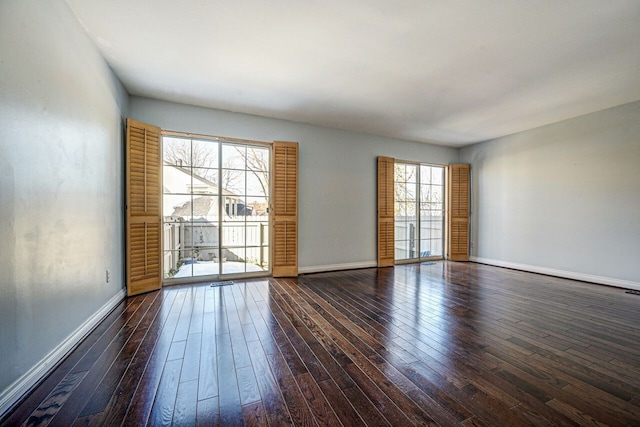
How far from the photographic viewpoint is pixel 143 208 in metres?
3.39

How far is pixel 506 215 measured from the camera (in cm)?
526

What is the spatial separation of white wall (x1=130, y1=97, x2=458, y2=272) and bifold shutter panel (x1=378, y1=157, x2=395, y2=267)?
0.13 meters

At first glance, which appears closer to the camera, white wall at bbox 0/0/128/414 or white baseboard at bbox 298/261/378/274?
white wall at bbox 0/0/128/414

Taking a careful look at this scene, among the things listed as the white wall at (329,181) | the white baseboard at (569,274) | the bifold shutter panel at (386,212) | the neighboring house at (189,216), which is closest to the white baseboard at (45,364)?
the neighboring house at (189,216)

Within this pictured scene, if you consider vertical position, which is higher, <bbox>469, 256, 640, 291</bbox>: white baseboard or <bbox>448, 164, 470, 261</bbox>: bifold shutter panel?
<bbox>448, 164, 470, 261</bbox>: bifold shutter panel

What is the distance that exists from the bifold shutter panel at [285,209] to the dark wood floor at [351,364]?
1119 millimetres

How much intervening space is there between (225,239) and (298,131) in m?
2.17

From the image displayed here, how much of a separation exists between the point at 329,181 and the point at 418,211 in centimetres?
233

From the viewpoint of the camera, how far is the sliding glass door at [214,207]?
391 centimetres

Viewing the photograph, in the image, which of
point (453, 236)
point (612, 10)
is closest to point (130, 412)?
point (612, 10)

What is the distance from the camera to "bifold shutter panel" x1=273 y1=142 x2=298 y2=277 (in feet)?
14.1

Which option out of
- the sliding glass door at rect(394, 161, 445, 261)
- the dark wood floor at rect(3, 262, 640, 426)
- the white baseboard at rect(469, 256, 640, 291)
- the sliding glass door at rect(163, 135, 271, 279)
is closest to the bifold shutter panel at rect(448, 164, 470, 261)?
the sliding glass door at rect(394, 161, 445, 261)

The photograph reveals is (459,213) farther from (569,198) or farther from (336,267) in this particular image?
(336,267)

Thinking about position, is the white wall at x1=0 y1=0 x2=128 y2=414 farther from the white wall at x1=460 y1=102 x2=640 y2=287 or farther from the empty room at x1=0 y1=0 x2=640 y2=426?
the white wall at x1=460 y1=102 x2=640 y2=287
